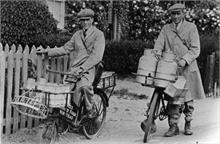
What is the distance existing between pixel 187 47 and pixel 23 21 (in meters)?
6.53

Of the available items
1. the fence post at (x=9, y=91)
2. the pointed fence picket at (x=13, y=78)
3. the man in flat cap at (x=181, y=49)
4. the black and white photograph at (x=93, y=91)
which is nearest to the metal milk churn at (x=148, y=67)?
the black and white photograph at (x=93, y=91)

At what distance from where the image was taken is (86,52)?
5.84 metres

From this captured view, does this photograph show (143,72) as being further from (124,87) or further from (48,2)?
(48,2)

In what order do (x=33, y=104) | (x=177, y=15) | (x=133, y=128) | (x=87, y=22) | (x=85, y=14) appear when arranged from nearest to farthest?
1. (x=33, y=104)
2. (x=85, y=14)
3. (x=87, y=22)
4. (x=177, y=15)
5. (x=133, y=128)

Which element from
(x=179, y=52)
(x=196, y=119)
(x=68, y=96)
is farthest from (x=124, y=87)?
(x=68, y=96)

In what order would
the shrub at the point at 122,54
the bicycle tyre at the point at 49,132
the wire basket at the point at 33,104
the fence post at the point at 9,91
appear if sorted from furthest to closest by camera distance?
the shrub at the point at 122,54
the fence post at the point at 9,91
the bicycle tyre at the point at 49,132
the wire basket at the point at 33,104

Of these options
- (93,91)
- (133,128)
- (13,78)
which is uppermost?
(13,78)

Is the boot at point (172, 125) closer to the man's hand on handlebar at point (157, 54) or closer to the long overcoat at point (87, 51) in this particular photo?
the man's hand on handlebar at point (157, 54)

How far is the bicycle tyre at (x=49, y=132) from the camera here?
17.1ft

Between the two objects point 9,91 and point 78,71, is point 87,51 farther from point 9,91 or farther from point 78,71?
point 9,91

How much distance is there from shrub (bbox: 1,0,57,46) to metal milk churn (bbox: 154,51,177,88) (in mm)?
6384

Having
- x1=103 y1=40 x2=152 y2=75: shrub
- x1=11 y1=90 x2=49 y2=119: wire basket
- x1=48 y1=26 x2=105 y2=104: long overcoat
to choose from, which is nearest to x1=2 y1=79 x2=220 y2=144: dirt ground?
x1=11 y1=90 x2=49 y2=119: wire basket

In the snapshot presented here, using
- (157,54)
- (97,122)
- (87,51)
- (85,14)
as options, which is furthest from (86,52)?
(97,122)

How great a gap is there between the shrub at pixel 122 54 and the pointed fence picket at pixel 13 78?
15.9 feet
